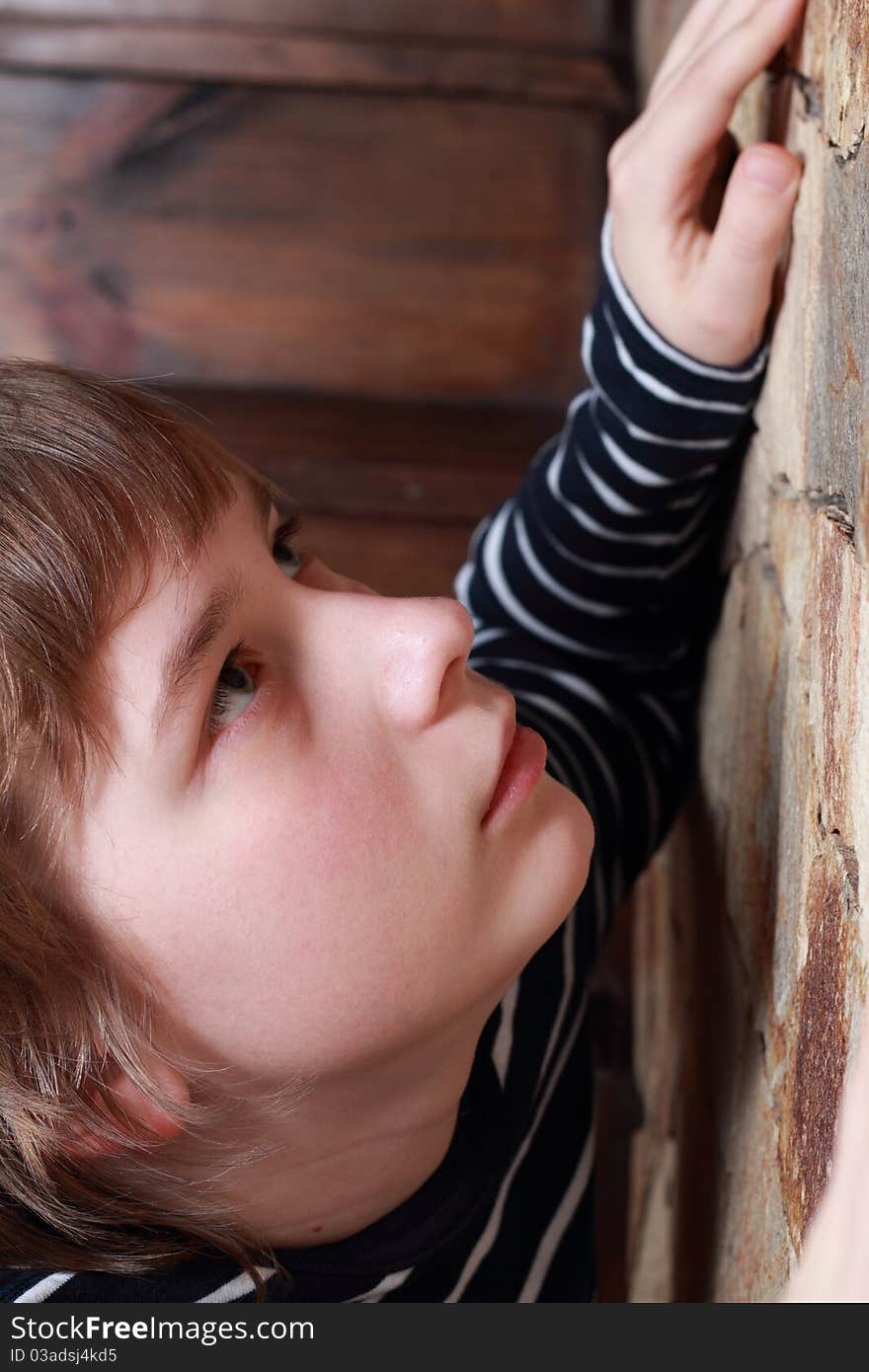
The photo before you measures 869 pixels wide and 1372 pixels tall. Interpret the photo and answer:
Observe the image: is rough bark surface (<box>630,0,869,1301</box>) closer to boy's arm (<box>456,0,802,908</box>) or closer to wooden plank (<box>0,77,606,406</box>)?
boy's arm (<box>456,0,802,908</box>)

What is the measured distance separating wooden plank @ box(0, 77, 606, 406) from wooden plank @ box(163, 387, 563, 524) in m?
0.10

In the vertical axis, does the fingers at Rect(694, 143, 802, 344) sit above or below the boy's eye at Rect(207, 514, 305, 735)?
above

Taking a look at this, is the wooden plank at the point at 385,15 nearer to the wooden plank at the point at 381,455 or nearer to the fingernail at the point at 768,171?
the wooden plank at the point at 381,455

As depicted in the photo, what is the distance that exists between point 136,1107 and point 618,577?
1.67 ft

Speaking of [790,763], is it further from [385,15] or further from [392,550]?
[385,15]

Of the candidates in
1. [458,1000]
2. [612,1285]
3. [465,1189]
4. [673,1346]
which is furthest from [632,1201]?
[673,1346]

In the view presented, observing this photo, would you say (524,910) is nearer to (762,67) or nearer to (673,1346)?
(673,1346)

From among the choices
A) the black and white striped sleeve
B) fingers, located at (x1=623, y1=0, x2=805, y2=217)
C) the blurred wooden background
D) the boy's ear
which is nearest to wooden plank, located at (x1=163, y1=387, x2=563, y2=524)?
the blurred wooden background

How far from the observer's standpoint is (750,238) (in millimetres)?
745

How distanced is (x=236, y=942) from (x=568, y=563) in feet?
1.51

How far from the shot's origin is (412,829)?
66 centimetres

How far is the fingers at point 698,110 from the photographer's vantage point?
0.73 m

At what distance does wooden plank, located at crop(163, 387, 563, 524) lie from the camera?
1.46 m

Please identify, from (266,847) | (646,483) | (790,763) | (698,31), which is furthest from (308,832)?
(698,31)
